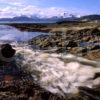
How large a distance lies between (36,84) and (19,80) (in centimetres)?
176

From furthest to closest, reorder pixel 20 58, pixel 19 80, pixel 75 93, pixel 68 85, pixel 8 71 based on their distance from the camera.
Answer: pixel 20 58 → pixel 8 71 → pixel 19 80 → pixel 68 85 → pixel 75 93

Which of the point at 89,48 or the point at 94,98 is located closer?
the point at 94,98

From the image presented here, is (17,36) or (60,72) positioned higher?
(60,72)

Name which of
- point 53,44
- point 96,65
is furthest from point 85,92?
point 53,44

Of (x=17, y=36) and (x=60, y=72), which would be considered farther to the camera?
(x=17, y=36)

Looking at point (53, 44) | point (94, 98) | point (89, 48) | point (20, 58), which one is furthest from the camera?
point (53, 44)

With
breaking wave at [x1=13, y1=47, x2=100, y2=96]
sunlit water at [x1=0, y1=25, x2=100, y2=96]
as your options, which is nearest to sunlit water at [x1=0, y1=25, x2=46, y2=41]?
sunlit water at [x1=0, y1=25, x2=100, y2=96]

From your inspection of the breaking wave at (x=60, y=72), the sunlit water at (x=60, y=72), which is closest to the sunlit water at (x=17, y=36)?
the sunlit water at (x=60, y=72)

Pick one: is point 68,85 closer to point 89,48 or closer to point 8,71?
point 8,71

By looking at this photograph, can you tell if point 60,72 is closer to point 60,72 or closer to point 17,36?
point 60,72

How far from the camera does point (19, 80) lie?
18.9 m

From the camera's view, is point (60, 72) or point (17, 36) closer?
point (60, 72)

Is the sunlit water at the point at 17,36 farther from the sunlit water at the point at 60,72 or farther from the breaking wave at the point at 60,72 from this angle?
the breaking wave at the point at 60,72

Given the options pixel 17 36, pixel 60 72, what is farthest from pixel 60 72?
pixel 17 36
